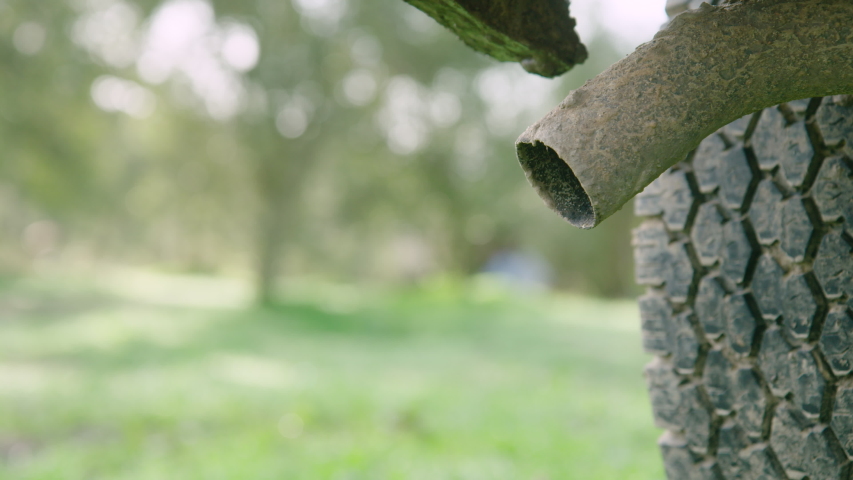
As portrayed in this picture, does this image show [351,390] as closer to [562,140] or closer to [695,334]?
[695,334]

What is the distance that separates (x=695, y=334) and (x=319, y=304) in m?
9.81

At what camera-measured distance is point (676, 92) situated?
75cm

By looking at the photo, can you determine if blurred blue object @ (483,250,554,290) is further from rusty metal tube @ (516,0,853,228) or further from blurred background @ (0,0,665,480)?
rusty metal tube @ (516,0,853,228)

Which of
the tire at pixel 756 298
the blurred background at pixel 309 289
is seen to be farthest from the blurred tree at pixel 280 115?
the tire at pixel 756 298

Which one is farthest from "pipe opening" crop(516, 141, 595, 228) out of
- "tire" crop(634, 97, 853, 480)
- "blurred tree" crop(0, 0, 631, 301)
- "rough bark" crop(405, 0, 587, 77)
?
"blurred tree" crop(0, 0, 631, 301)

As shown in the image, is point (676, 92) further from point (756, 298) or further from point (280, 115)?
point (280, 115)

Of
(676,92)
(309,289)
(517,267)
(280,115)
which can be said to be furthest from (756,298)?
(517,267)

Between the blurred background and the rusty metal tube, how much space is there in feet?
6.24

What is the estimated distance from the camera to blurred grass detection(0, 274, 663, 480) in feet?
8.70

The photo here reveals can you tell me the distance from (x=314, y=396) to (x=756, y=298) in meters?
3.38

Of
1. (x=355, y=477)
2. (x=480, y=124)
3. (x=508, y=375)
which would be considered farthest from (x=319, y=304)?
(x=355, y=477)

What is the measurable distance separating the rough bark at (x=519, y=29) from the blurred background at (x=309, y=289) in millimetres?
1802

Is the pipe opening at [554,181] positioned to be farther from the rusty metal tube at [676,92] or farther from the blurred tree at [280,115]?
the blurred tree at [280,115]

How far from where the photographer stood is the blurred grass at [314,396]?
8.70 feet
